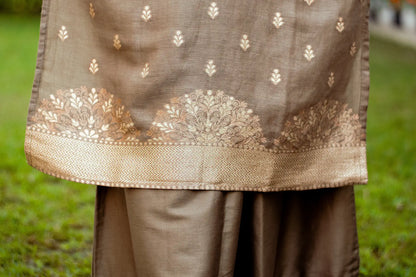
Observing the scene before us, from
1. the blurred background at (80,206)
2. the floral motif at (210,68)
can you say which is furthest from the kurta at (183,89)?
the blurred background at (80,206)

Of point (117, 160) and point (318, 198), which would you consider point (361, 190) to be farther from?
point (117, 160)

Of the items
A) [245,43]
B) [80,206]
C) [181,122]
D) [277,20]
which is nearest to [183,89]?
[181,122]

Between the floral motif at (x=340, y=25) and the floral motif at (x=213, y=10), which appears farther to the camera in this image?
the floral motif at (x=340, y=25)

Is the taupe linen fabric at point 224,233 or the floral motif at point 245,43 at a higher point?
the floral motif at point 245,43

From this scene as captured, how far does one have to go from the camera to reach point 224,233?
145 cm

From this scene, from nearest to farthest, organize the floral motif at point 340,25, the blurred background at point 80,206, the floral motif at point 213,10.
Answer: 1. the floral motif at point 213,10
2. the floral motif at point 340,25
3. the blurred background at point 80,206

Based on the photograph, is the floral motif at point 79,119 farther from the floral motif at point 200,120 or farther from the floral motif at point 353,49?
the floral motif at point 353,49

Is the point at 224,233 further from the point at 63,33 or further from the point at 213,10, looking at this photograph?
the point at 63,33

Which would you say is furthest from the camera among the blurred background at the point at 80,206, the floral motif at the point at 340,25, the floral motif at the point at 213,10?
the blurred background at the point at 80,206

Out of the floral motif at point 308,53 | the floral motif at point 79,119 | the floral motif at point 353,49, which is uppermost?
the floral motif at point 353,49

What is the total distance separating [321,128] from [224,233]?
418 millimetres

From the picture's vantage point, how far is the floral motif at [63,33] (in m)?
1.48

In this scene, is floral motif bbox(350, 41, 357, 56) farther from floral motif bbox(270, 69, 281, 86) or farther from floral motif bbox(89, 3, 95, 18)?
floral motif bbox(89, 3, 95, 18)

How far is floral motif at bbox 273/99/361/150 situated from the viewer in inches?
58.9
